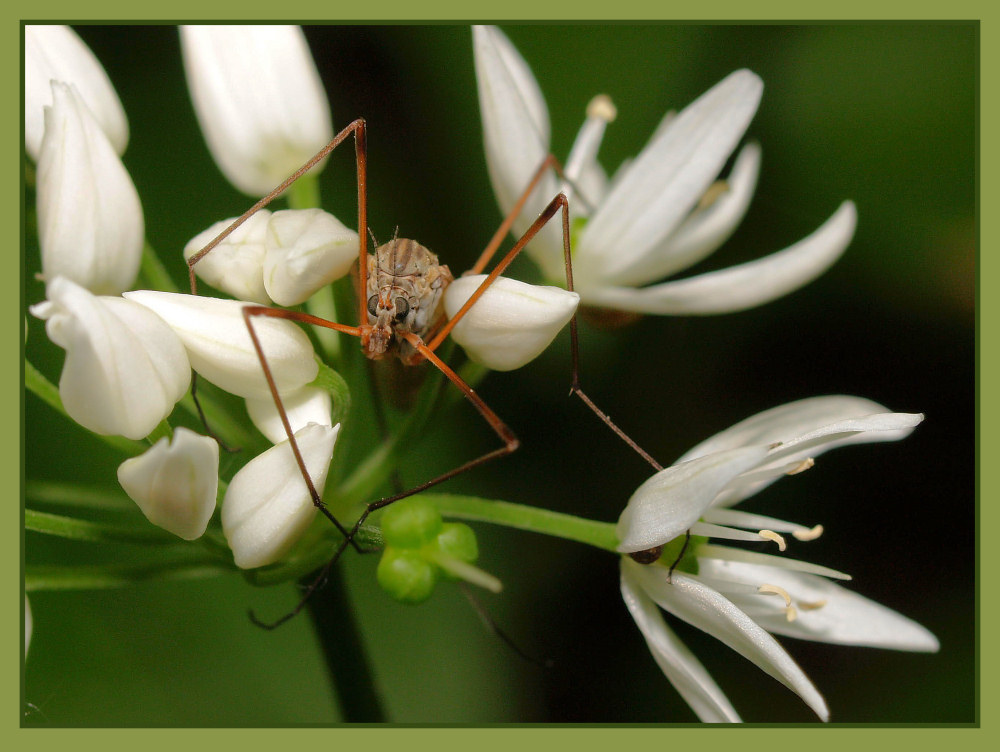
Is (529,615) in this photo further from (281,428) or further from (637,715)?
(281,428)

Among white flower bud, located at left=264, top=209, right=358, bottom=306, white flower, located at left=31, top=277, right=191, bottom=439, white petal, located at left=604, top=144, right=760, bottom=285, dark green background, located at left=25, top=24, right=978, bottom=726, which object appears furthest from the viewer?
dark green background, located at left=25, top=24, right=978, bottom=726

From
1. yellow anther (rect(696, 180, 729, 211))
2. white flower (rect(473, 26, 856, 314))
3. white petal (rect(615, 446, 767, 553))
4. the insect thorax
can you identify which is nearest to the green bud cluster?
white petal (rect(615, 446, 767, 553))

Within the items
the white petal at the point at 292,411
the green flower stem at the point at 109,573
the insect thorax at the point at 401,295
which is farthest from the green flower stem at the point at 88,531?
the insect thorax at the point at 401,295

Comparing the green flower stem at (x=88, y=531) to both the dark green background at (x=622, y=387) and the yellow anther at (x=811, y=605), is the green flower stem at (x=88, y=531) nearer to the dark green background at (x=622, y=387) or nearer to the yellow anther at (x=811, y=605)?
the dark green background at (x=622, y=387)

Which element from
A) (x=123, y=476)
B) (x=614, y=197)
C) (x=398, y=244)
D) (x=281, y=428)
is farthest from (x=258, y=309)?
(x=614, y=197)

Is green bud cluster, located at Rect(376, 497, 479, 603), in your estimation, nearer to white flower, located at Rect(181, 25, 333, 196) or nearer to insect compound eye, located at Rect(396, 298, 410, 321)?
insect compound eye, located at Rect(396, 298, 410, 321)

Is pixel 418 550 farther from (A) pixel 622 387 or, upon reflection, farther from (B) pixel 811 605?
(A) pixel 622 387
